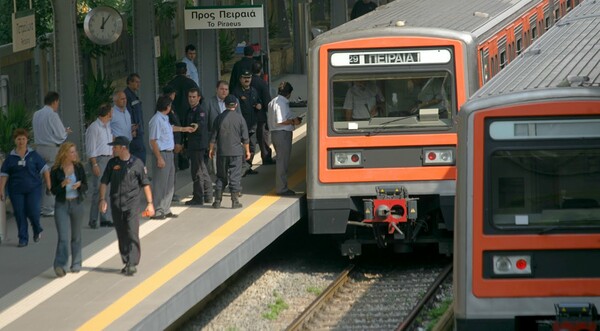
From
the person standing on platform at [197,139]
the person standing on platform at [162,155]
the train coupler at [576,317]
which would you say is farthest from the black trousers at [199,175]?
the train coupler at [576,317]

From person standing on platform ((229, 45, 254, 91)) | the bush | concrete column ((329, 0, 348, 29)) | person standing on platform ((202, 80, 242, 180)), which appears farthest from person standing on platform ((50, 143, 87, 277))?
concrete column ((329, 0, 348, 29))

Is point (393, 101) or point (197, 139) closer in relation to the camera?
point (393, 101)

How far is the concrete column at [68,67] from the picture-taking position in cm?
1861

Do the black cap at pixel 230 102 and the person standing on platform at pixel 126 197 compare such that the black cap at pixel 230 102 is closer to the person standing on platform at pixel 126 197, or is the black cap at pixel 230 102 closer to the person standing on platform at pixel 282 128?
the person standing on platform at pixel 282 128

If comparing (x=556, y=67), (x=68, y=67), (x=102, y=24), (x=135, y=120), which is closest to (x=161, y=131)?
(x=135, y=120)

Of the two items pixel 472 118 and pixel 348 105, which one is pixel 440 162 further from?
pixel 472 118

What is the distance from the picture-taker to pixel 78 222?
13500mm

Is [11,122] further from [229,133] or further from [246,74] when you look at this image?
[229,133]

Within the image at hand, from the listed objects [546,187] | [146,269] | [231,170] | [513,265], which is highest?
[546,187]

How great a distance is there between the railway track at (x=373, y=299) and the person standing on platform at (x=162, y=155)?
210 centimetres

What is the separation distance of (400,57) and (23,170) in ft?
13.8

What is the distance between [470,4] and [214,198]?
178 inches

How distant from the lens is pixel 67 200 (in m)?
13.5

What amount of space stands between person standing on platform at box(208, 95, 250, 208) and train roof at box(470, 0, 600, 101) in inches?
157
